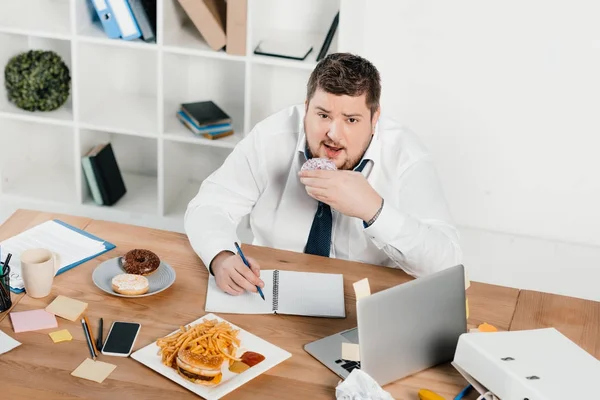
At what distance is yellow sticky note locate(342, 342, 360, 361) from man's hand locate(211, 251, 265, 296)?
0.30 meters

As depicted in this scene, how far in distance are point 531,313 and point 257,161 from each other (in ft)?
2.91

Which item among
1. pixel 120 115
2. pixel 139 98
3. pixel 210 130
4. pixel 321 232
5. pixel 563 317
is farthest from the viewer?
pixel 139 98

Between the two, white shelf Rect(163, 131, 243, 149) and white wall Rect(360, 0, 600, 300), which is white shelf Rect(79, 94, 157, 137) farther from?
white wall Rect(360, 0, 600, 300)

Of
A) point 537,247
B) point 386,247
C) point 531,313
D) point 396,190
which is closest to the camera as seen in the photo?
point 531,313

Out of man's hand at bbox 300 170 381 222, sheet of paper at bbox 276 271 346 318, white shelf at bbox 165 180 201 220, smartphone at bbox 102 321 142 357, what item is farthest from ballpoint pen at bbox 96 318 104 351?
white shelf at bbox 165 180 201 220

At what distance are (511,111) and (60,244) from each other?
5.39ft

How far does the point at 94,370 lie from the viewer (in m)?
1.57

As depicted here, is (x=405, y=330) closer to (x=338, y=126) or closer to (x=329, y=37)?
(x=338, y=126)

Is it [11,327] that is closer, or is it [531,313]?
[11,327]

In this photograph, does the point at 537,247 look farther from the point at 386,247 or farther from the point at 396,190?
the point at 386,247

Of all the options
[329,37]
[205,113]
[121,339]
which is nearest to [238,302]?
[121,339]

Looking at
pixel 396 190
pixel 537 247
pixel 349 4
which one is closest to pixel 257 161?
pixel 396 190

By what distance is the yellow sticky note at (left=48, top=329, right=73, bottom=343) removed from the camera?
1.67 meters

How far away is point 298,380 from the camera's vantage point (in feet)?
5.22
